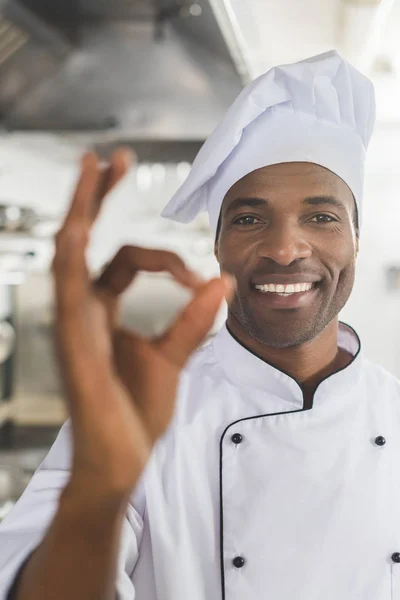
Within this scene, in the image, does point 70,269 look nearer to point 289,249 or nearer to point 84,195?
point 84,195

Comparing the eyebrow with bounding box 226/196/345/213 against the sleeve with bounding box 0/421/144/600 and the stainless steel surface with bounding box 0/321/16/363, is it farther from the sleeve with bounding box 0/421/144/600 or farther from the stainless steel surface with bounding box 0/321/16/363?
the stainless steel surface with bounding box 0/321/16/363

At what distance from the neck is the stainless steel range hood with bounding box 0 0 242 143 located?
2.39ft

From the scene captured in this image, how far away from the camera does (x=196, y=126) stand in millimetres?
1729

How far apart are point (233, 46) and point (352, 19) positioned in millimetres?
273

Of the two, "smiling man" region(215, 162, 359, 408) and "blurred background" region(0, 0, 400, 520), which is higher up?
"blurred background" region(0, 0, 400, 520)

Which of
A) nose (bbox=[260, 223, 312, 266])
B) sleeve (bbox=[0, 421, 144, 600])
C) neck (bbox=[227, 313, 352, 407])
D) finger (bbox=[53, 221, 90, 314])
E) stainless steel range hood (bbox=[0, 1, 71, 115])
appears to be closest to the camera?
finger (bbox=[53, 221, 90, 314])

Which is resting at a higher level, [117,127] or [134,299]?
[117,127]

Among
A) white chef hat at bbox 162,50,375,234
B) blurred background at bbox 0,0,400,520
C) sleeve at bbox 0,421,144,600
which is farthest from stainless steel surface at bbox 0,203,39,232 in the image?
sleeve at bbox 0,421,144,600

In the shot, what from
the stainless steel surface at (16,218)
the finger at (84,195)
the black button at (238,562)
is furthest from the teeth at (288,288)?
the stainless steel surface at (16,218)

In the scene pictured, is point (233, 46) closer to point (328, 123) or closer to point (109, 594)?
point (328, 123)

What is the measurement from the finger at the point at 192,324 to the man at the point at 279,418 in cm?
36

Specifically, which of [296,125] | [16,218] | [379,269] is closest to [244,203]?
[296,125]

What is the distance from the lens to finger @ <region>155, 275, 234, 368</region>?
0.36 metres

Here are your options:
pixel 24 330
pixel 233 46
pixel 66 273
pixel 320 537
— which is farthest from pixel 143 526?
pixel 24 330
